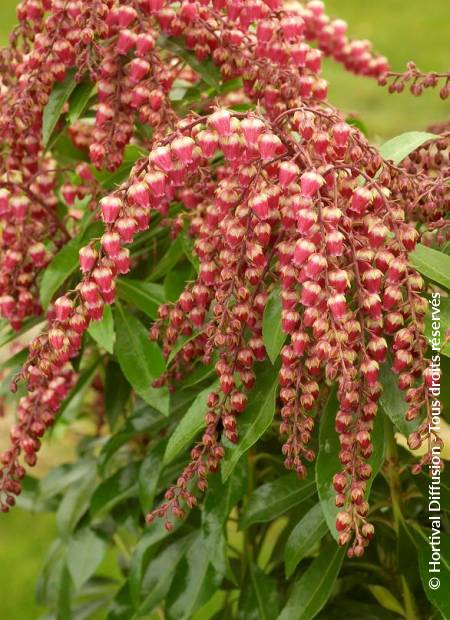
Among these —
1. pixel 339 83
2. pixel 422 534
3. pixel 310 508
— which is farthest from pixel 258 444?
pixel 339 83

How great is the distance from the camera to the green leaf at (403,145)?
1824mm

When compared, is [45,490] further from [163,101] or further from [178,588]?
[163,101]

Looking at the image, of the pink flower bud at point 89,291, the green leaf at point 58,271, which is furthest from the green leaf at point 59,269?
the pink flower bud at point 89,291

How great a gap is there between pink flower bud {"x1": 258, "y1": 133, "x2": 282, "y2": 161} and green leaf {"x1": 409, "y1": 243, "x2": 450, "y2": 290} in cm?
30

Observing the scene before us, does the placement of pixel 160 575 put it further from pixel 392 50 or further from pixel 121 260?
pixel 392 50

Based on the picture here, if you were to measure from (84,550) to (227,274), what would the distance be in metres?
1.33

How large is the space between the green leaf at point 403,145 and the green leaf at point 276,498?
638mm

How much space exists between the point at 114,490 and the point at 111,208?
106 cm

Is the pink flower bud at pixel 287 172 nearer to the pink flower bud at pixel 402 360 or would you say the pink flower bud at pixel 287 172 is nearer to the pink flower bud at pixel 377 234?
the pink flower bud at pixel 377 234

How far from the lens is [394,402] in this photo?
169 cm

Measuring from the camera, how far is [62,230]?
2299 mm

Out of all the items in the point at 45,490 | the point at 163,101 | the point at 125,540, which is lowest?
the point at 125,540

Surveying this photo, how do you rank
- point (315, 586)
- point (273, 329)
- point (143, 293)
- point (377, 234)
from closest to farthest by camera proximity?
point (377, 234), point (273, 329), point (315, 586), point (143, 293)


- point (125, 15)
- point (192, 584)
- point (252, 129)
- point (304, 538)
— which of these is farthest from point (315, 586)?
point (125, 15)
